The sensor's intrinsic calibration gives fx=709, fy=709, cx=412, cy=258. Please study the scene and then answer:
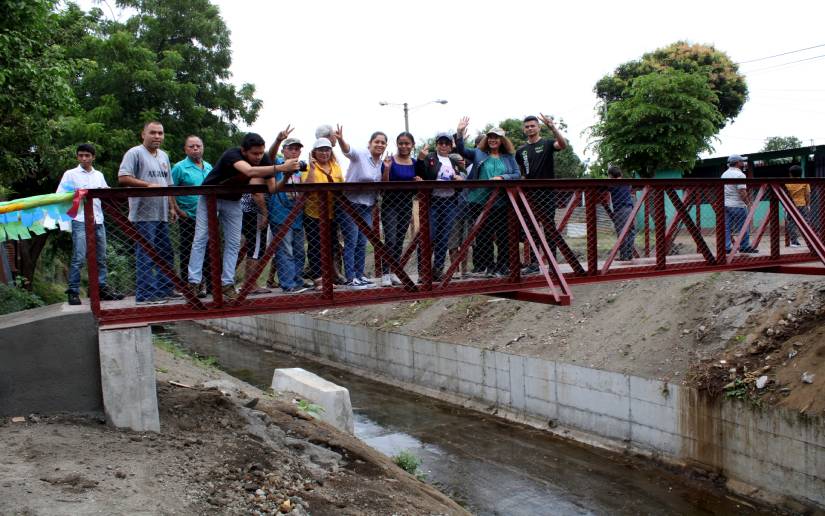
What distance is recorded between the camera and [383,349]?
1870cm

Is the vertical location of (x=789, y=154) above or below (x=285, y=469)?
above

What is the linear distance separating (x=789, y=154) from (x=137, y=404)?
21808 mm

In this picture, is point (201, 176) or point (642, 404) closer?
point (201, 176)

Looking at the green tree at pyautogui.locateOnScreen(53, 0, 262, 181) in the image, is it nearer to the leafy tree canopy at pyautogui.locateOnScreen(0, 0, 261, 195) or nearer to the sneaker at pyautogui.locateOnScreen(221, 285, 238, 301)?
the leafy tree canopy at pyautogui.locateOnScreen(0, 0, 261, 195)

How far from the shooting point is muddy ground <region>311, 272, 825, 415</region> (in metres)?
10.5

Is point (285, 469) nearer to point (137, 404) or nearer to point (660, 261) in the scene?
point (137, 404)

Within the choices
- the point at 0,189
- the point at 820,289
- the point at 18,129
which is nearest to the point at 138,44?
the point at 0,189

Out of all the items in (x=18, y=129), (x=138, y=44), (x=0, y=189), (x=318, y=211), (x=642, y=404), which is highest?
(x=138, y=44)

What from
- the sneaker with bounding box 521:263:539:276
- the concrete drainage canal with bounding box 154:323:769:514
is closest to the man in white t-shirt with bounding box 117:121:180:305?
the sneaker with bounding box 521:263:539:276

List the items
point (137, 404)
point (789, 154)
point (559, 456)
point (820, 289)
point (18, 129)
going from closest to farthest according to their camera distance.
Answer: point (137, 404), point (18, 129), point (820, 289), point (559, 456), point (789, 154)

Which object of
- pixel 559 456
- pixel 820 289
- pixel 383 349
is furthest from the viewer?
pixel 383 349

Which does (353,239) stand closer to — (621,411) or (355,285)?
(355,285)

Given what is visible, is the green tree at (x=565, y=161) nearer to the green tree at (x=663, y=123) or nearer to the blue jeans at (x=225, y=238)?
the green tree at (x=663, y=123)

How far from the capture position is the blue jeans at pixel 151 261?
6.39m
